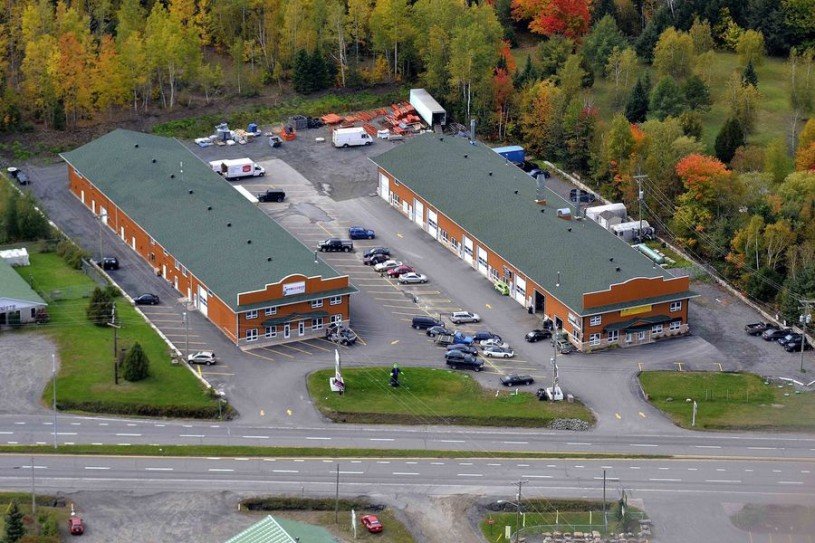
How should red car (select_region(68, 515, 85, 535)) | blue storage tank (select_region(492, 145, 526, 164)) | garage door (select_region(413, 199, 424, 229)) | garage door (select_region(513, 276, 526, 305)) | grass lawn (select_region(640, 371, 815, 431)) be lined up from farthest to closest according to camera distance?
blue storage tank (select_region(492, 145, 526, 164)) → garage door (select_region(413, 199, 424, 229)) → garage door (select_region(513, 276, 526, 305)) → grass lawn (select_region(640, 371, 815, 431)) → red car (select_region(68, 515, 85, 535))

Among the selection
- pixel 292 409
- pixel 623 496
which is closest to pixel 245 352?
pixel 292 409

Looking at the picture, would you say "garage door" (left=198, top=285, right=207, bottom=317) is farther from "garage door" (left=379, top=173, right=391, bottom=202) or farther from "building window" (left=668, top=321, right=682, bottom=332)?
"building window" (left=668, top=321, right=682, bottom=332)

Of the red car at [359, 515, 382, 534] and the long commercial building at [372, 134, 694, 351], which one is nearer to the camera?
the red car at [359, 515, 382, 534]

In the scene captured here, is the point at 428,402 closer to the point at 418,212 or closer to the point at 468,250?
the point at 468,250

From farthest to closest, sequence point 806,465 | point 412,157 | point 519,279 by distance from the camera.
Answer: point 412,157 → point 519,279 → point 806,465

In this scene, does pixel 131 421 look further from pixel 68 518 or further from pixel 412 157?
pixel 412 157

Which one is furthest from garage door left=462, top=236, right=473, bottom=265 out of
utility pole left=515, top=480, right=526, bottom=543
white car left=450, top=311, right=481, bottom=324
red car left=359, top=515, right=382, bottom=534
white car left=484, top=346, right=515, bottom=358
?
red car left=359, top=515, right=382, bottom=534

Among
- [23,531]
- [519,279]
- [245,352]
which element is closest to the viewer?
[23,531]

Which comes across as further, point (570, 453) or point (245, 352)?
point (245, 352)
